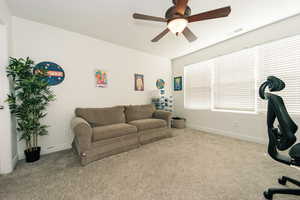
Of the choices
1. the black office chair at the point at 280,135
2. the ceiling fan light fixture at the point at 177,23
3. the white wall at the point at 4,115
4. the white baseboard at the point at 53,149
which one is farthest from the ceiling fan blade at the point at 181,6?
the white baseboard at the point at 53,149

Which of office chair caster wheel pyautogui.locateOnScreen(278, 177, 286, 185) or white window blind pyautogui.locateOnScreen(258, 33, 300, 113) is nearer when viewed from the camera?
office chair caster wheel pyautogui.locateOnScreen(278, 177, 286, 185)

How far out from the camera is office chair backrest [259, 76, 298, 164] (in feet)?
3.58

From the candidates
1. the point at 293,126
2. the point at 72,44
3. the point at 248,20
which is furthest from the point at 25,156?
the point at 248,20

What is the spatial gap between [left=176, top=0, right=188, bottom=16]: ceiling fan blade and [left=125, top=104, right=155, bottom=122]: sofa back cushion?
2.26 meters

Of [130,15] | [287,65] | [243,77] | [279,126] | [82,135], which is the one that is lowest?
[82,135]

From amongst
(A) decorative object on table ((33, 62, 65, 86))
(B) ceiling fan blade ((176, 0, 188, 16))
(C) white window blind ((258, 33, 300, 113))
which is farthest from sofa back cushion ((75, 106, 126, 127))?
(C) white window blind ((258, 33, 300, 113))

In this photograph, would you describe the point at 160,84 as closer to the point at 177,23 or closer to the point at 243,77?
the point at 243,77

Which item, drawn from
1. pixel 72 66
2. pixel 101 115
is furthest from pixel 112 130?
pixel 72 66

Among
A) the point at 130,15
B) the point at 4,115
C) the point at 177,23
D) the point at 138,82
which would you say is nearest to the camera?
the point at 177,23

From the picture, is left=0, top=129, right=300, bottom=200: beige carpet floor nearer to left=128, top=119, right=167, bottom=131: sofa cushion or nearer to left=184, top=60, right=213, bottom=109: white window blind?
left=128, top=119, right=167, bottom=131: sofa cushion

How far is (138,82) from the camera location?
11.8ft

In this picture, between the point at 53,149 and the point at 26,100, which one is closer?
the point at 26,100

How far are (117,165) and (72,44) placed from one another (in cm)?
267

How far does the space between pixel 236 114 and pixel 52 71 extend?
169 inches
